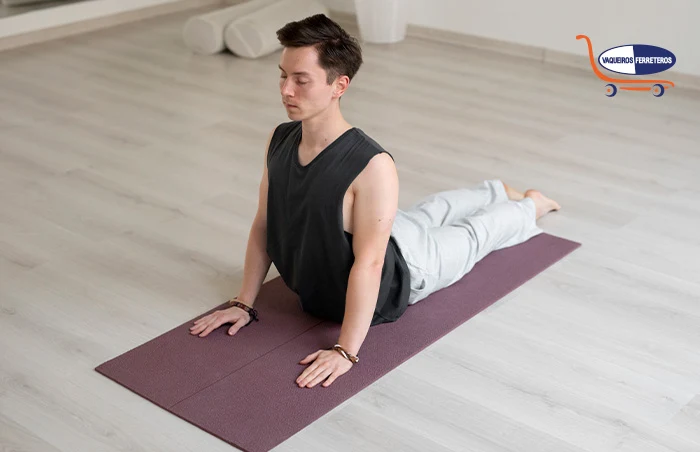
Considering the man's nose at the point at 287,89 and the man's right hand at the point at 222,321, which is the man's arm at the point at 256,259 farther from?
the man's nose at the point at 287,89

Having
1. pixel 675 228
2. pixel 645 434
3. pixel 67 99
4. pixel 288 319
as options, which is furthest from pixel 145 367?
pixel 67 99

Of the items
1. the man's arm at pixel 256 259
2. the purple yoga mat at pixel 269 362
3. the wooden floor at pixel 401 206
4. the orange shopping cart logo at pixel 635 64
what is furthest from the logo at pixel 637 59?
the man's arm at pixel 256 259

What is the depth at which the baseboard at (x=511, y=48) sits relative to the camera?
4.50 meters

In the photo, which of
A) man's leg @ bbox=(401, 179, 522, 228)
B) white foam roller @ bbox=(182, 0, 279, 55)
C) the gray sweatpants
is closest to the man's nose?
the gray sweatpants

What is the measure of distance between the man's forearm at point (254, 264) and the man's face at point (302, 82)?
16.1 inches

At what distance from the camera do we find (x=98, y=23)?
554 centimetres

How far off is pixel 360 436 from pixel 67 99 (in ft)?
9.11

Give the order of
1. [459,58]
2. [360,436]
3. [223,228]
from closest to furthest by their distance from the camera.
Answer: [360,436], [223,228], [459,58]

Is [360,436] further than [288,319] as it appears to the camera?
No

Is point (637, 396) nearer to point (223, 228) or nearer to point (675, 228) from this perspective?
point (675, 228)

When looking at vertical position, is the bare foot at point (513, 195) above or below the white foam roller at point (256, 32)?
below

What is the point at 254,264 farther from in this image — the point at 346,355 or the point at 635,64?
the point at 635,64

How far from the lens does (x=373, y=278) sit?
2.19m

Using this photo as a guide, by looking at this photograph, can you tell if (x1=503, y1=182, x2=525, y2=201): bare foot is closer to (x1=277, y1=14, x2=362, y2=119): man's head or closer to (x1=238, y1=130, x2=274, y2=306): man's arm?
(x1=238, y1=130, x2=274, y2=306): man's arm
